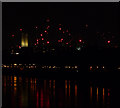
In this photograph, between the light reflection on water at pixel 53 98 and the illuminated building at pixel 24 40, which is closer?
the light reflection on water at pixel 53 98

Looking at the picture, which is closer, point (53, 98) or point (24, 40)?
point (53, 98)

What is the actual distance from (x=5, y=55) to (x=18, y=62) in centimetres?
169

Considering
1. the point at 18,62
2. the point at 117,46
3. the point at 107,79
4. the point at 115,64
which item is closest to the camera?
the point at 107,79

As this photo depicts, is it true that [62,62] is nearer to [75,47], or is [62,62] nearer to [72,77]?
[75,47]

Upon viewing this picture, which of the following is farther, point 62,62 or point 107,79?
point 62,62

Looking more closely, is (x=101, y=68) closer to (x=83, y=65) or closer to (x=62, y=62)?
(x=83, y=65)

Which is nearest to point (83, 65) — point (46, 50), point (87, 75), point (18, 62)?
point (87, 75)

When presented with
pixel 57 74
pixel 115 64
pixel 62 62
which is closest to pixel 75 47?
pixel 62 62

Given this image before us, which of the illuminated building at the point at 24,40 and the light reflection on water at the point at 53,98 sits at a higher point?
the illuminated building at the point at 24,40

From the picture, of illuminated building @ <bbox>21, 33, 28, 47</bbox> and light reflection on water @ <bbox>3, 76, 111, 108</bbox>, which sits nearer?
light reflection on water @ <bbox>3, 76, 111, 108</bbox>

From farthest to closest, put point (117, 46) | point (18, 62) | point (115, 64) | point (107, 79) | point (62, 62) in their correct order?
point (18, 62), point (62, 62), point (117, 46), point (115, 64), point (107, 79)

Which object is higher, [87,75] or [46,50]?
[46,50]

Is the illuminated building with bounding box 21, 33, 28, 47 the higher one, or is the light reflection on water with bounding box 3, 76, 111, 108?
the illuminated building with bounding box 21, 33, 28, 47

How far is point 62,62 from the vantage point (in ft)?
94.6
